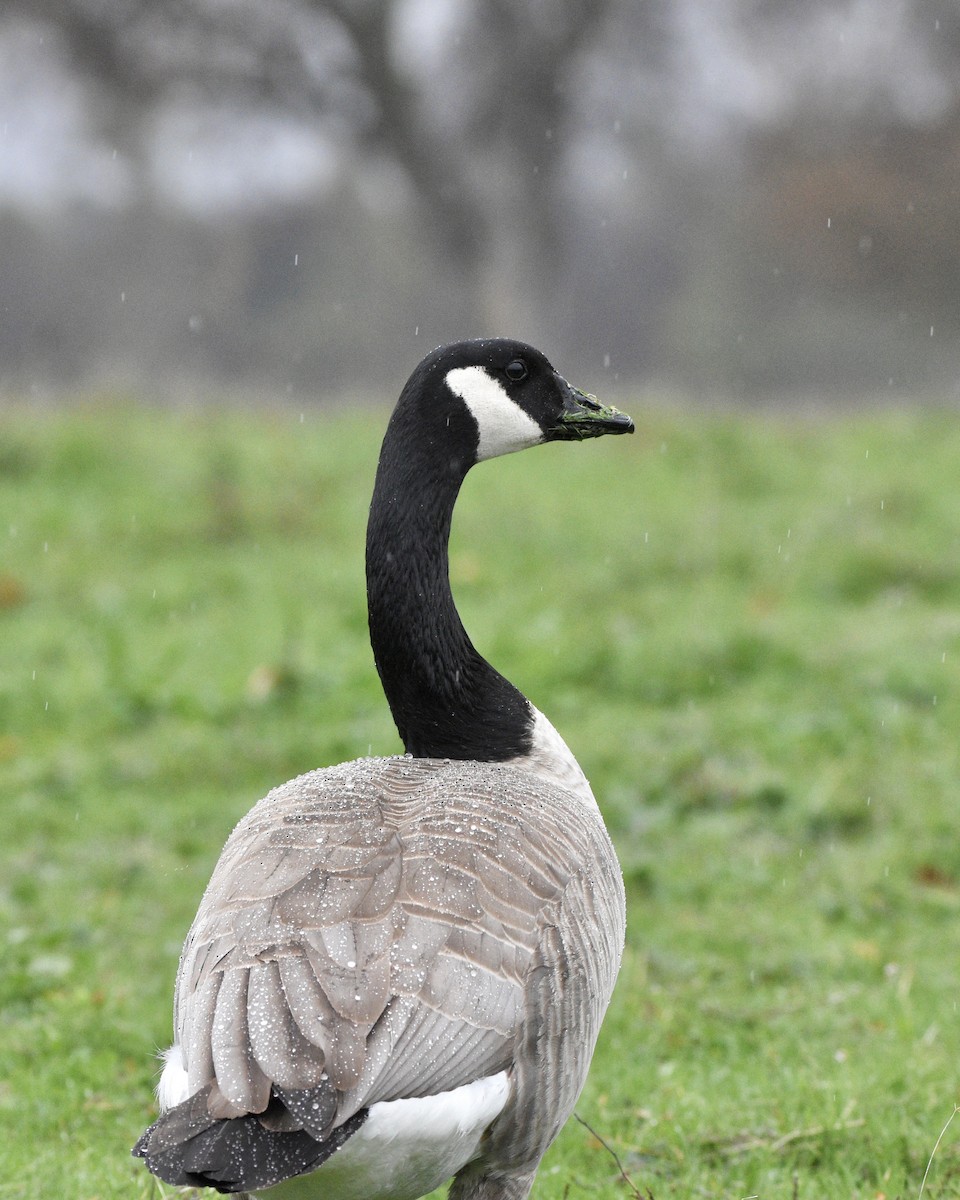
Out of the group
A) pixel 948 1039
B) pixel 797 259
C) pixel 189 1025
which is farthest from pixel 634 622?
pixel 797 259

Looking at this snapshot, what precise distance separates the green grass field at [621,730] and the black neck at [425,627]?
1170mm

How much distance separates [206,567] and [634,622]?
3.06 metres

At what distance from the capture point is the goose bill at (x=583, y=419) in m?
3.98

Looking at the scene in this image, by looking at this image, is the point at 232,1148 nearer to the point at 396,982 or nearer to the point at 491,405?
the point at 396,982

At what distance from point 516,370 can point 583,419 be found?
242 mm

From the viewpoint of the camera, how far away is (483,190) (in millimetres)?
24859

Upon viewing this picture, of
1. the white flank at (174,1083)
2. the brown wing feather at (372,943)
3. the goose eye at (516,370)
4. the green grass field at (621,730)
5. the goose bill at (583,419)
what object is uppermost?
the goose eye at (516,370)

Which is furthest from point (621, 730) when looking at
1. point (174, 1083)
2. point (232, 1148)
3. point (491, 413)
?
point (232, 1148)

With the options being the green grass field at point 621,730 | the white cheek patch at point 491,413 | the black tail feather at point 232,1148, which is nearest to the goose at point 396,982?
the black tail feather at point 232,1148

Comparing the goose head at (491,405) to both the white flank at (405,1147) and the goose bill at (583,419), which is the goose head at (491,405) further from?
the white flank at (405,1147)

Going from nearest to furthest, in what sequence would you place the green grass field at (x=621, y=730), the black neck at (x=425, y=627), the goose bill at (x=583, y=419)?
the black neck at (x=425, y=627) → the goose bill at (x=583, y=419) → the green grass field at (x=621, y=730)

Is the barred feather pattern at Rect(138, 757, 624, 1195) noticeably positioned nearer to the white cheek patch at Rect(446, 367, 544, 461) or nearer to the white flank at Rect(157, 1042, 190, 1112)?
the white flank at Rect(157, 1042, 190, 1112)

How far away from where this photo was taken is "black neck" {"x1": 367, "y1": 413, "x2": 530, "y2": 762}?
12.2 feet

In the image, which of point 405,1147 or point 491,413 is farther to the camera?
point 491,413
